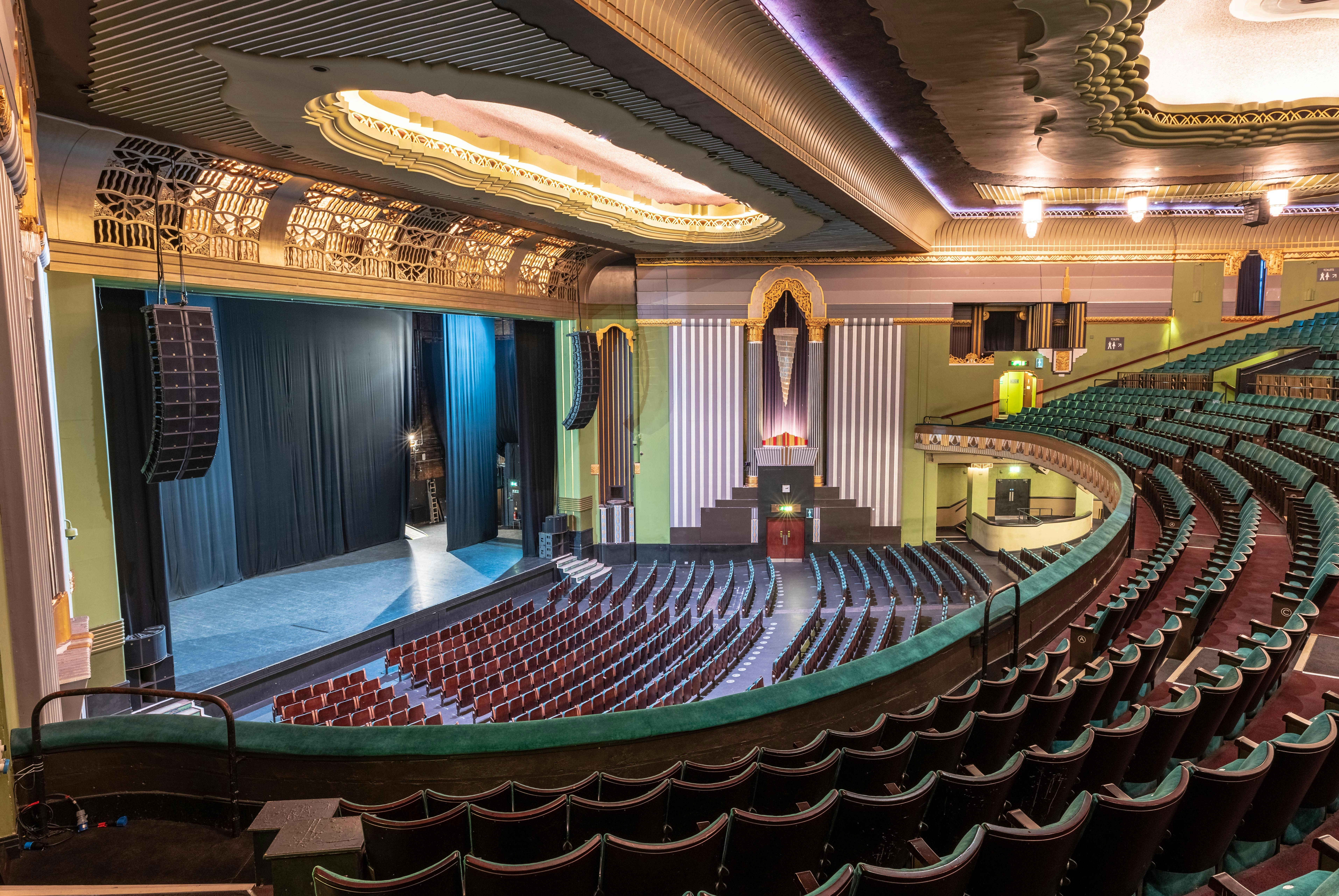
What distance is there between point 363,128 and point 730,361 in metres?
9.29

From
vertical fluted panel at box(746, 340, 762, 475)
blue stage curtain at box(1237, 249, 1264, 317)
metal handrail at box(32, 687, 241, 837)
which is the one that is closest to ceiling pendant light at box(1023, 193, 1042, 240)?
blue stage curtain at box(1237, 249, 1264, 317)

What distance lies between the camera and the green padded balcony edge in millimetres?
2967

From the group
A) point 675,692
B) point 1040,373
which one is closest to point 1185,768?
point 675,692

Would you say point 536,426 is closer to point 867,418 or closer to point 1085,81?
point 867,418

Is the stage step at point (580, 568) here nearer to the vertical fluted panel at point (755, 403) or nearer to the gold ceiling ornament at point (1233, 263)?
the vertical fluted panel at point (755, 403)

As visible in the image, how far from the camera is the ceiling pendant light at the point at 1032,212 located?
10.5 meters

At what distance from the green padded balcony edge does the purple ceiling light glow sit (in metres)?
4.70

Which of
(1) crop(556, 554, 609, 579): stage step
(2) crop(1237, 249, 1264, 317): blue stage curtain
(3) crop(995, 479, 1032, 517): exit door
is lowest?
(1) crop(556, 554, 609, 579): stage step

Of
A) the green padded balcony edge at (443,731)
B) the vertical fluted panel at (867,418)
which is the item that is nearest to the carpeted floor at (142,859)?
the green padded balcony edge at (443,731)

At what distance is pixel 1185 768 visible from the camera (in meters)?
2.20

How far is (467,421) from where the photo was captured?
16188 mm

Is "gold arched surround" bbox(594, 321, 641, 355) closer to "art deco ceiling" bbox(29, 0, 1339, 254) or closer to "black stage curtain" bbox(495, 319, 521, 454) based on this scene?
"black stage curtain" bbox(495, 319, 521, 454)

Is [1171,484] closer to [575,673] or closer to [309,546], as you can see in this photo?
[575,673]

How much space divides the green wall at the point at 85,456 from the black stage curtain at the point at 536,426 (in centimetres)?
786
